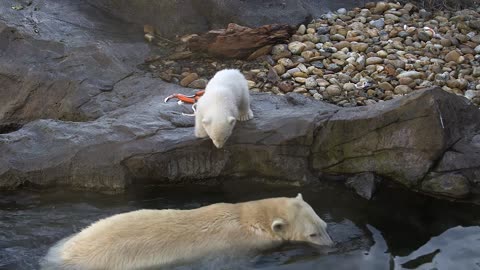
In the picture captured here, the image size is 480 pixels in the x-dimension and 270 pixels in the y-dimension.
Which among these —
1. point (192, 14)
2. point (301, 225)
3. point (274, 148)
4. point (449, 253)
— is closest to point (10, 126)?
point (192, 14)

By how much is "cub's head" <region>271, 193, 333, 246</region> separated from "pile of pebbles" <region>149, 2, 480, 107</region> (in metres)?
3.37

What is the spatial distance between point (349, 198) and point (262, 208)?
1092 millimetres

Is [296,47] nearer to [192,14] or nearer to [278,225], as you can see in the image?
[192,14]

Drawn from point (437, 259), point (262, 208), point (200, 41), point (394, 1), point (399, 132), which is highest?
point (394, 1)

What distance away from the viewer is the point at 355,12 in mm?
10680

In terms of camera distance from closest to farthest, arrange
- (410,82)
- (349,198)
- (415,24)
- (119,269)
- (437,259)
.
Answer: (119,269), (437,259), (349,198), (410,82), (415,24)

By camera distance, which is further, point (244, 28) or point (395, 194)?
point (244, 28)

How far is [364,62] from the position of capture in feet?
29.9

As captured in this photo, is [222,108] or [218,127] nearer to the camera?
[218,127]

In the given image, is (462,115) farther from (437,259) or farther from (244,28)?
(244,28)

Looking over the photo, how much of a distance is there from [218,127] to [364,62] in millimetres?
3830

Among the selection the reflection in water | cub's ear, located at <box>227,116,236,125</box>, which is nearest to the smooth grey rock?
the reflection in water

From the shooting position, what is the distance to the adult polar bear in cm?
459

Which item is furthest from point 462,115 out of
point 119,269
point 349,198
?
point 119,269
